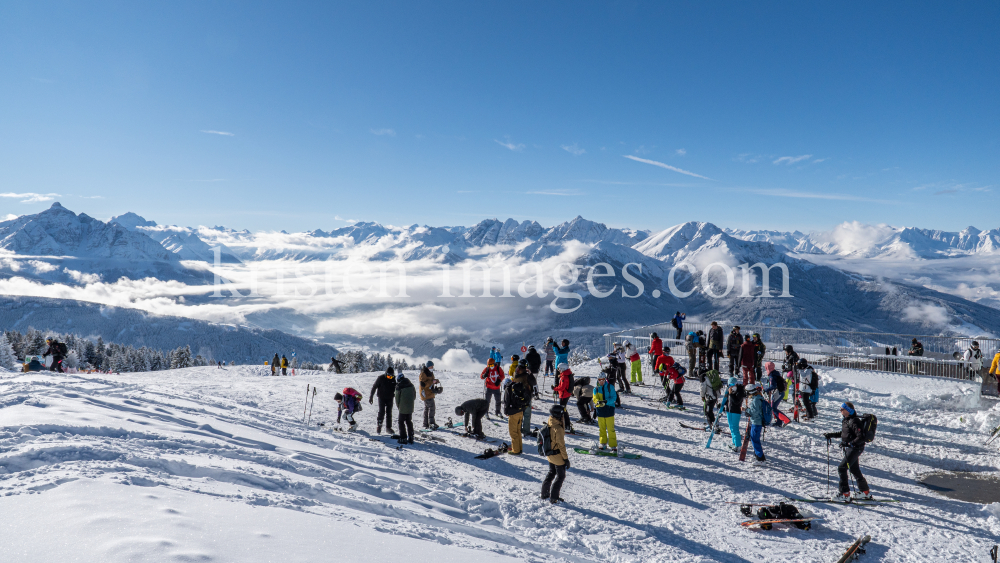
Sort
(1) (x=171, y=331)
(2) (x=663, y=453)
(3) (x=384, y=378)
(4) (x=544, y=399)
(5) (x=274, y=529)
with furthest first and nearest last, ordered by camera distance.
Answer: (1) (x=171, y=331) < (4) (x=544, y=399) < (3) (x=384, y=378) < (2) (x=663, y=453) < (5) (x=274, y=529)

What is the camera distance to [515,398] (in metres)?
11.2

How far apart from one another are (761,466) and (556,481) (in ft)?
17.5

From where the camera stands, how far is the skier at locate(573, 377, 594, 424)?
488 inches

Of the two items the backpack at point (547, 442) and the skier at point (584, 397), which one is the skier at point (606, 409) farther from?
the backpack at point (547, 442)

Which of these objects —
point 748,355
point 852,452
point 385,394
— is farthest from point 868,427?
point 385,394

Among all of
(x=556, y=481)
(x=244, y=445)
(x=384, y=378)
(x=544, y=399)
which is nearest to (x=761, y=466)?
(x=556, y=481)

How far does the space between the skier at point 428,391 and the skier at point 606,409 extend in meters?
4.59

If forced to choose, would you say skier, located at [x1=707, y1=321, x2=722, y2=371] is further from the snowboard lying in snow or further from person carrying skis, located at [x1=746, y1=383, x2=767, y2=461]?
the snowboard lying in snow

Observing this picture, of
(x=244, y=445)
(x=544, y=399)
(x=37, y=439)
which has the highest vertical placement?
(x=37, y=439)

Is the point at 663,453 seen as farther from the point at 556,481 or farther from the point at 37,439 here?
the point at 37,439

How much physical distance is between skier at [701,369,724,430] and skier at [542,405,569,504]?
600 cm

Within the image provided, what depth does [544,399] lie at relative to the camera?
17219mm

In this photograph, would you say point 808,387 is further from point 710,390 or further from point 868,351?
point 868,351

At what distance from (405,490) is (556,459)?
2.61 m
